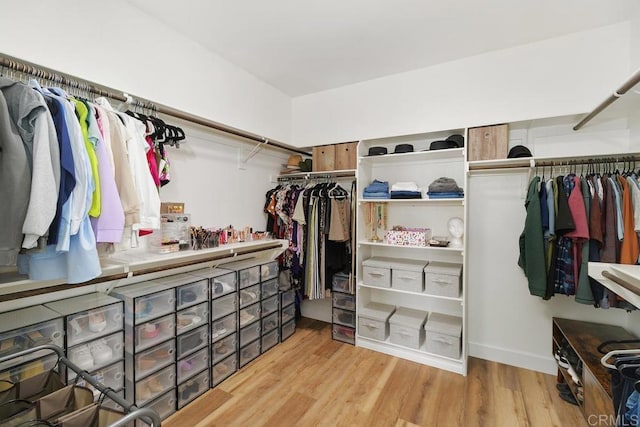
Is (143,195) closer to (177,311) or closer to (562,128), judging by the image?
(177,311)

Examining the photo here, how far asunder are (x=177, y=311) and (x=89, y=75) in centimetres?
152

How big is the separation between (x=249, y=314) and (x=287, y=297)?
538mm

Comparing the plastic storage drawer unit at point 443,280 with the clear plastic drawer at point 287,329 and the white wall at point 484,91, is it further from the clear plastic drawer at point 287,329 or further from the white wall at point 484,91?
the clear plastic drawer at point 287,329

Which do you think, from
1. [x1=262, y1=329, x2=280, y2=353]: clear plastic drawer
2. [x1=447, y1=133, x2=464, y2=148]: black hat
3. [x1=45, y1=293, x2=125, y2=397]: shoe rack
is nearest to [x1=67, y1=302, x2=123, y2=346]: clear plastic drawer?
[x1=45, y1=293, x2=125, y2=397]: shoe rack

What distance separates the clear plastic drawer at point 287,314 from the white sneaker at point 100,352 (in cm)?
149

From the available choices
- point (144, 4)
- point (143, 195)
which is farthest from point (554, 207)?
point (144, 4)

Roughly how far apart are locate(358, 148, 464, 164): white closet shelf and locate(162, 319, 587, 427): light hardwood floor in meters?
1.83

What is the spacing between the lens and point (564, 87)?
216 cm

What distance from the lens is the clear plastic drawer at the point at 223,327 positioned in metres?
2.15

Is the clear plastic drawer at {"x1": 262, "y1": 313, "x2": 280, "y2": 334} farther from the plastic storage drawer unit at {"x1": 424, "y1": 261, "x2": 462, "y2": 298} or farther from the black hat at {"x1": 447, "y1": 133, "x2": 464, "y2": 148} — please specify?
the black hat at {"x1": 447, "y1": 133, "x2": 464, "y2": 148}

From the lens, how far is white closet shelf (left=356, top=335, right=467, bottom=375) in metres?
2.37

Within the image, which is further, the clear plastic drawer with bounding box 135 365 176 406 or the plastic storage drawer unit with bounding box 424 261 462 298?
the plastic storage drawer unit with bounding box 424 261 462 298

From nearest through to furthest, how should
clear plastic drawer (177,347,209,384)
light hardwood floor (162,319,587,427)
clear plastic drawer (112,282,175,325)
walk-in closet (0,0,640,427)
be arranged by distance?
walk-in closet (0,0,640,427) → clear plastic drawer (112,282,175,325) → light hardwood floor (162,319,587,427) → clear plastic drawer (177,347,209,384)

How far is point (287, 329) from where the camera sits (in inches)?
115
